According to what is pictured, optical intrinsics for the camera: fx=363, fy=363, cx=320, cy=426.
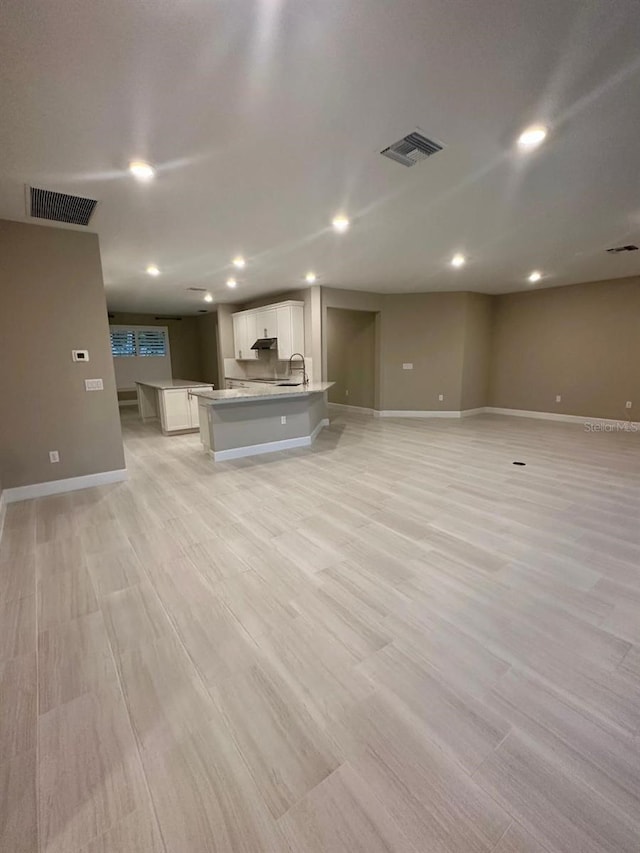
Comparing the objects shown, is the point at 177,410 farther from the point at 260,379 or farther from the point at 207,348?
the point at 207,348

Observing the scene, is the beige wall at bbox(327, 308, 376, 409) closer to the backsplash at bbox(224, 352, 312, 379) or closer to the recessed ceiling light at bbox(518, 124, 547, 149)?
the backsplash at bbox(224, 352, 312, 379)

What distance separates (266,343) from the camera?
748 centimetres

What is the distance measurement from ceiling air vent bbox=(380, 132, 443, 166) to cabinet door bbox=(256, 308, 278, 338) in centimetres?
502

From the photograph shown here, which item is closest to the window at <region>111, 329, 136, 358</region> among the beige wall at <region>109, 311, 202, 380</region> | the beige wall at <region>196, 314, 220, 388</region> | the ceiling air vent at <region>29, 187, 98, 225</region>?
the beige wall at <region>109, 311, 202, 380</region>

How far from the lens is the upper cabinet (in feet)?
22.6

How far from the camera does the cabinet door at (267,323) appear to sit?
7.19 metres

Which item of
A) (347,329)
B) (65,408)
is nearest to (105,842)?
(65,408)

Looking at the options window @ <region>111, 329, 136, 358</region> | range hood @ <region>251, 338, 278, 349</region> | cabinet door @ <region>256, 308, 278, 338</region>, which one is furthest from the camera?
window @ <region>111, 329, 136, 358</region>

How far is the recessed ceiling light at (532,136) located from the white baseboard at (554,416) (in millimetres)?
6176

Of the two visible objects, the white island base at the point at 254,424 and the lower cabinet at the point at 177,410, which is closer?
the white island base at the point at 254,424

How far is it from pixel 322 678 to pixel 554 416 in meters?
7.52

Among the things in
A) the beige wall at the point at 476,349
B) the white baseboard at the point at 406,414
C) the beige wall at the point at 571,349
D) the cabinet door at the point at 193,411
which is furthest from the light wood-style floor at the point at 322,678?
the beige wall at the point at 476,349

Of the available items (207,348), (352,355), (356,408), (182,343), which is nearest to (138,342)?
(182,343)

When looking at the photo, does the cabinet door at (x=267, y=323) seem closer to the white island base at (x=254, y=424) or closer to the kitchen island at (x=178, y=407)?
the kitchen island at (x=178, y=407)
